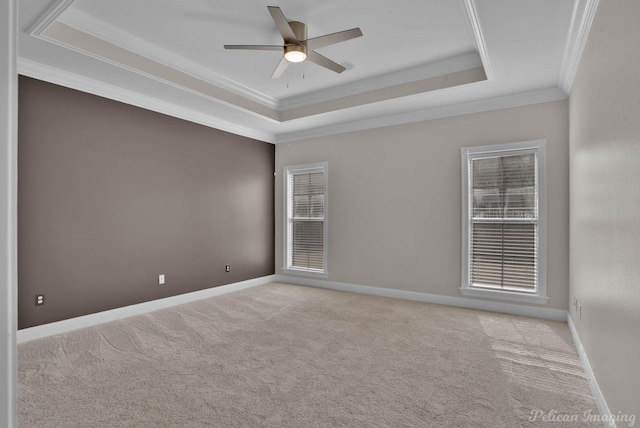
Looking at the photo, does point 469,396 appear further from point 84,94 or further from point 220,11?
point 84,94

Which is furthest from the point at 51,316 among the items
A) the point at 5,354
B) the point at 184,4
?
the point at 5,354

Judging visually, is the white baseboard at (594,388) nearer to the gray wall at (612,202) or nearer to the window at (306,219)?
the gray wall at (612,202)

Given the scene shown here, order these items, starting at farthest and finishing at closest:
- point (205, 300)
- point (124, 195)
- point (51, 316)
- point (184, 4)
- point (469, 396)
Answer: point (205, 300) → point (124, 195) → point (51, 316) → point (184, 4) → point (469, 396)

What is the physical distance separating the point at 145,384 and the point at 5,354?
217cm

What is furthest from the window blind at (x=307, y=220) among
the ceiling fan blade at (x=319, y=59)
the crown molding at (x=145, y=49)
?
the ceiling fan blade at (x=319, y=59)

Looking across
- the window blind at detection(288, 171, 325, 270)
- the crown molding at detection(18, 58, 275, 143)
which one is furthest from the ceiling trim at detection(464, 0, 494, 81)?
the crown molding at detection(18, 58, 275, 143)

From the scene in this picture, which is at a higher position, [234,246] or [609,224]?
[609,224]

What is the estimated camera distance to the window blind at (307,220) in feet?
19.6

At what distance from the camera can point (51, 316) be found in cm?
354

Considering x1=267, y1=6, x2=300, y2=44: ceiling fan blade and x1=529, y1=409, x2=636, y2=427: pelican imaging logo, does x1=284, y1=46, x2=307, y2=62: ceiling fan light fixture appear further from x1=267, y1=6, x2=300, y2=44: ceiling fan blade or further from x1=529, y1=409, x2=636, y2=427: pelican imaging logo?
x1=529, y1=409, x2=636, y2=427: pelican imaging logo

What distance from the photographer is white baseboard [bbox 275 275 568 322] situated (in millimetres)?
4078

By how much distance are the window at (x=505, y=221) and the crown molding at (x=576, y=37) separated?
2.79 ft

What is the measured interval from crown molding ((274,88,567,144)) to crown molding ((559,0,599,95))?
348mm

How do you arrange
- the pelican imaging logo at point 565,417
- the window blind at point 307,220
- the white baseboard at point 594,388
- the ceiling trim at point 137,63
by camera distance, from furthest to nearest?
the window blind at point 307,220 < the ceiling trim at point 137,63 < the pelican imaging logo at point 565,417 < the white baseboard at point 594,388
